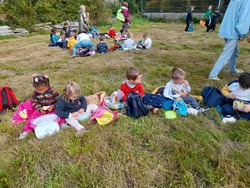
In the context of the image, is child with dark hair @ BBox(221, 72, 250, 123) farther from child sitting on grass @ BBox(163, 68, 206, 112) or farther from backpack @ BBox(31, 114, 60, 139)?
backpack @ BBox(31, 114, 60, 139)

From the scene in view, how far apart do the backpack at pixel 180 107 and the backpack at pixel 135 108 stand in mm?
441

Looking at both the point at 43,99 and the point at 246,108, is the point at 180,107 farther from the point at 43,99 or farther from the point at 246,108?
the point at 43,99

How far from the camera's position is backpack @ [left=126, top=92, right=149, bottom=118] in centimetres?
313

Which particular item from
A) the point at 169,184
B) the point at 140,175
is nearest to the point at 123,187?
the point at 140,175

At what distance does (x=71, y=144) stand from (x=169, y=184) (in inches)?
46.8

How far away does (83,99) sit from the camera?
326 cm

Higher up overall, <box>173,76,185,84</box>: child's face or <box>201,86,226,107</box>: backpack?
<box>173,76,185,84</box>: child's face

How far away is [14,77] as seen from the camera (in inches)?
212

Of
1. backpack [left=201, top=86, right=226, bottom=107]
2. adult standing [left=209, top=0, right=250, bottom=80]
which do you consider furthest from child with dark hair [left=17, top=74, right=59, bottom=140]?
adult standing [left=209, top=0, right=250, bottom=80]

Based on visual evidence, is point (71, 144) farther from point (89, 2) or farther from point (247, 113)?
point (89, 2)

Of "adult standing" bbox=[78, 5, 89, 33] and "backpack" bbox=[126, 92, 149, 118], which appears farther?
"adult standing" bbox=[78, 5, 89, 33]

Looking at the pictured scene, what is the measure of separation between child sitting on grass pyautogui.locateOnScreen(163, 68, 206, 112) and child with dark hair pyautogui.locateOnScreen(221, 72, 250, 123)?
1.38 ft

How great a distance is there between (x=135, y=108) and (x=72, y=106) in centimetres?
91

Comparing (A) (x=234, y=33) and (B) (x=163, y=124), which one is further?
(A) (x=234, y=33)
